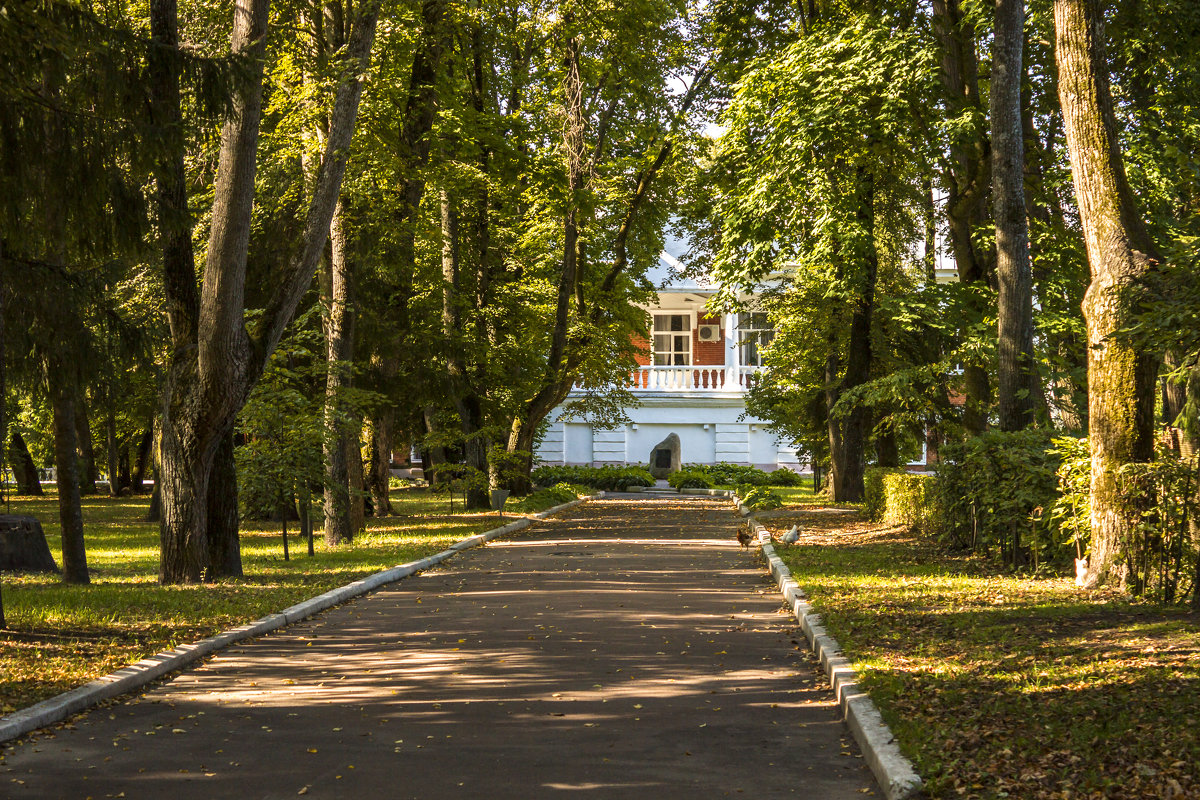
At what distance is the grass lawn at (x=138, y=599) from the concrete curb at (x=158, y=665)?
159mm

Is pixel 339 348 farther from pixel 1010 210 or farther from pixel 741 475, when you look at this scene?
pixel 741 475

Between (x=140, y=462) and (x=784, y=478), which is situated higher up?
(x=140, y=462)

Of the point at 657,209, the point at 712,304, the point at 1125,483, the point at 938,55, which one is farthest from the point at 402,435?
the point at 1125,483

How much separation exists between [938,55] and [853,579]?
9.71 m

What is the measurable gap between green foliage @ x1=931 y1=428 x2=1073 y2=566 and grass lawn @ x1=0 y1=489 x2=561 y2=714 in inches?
318

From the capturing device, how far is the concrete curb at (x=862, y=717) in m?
5.49

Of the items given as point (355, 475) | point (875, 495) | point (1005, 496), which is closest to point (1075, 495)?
point (1005, 496)

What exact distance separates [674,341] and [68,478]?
146 feet

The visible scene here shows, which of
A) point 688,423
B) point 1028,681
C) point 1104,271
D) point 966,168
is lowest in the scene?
point 1028,681

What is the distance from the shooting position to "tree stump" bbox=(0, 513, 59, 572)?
16.3 metres

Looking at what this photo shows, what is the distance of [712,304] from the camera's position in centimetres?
2389

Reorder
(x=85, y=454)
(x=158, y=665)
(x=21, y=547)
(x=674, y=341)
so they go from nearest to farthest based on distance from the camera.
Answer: (x=158, y=665) < (x=21, y=547) < (x=85, y=454) < (x=674, y=341)

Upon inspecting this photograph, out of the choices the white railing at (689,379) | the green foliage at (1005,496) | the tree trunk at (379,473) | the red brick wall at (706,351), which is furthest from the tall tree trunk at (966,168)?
the red brick wall at (706,351)

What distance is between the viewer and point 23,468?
46.0 m
